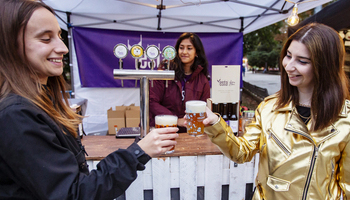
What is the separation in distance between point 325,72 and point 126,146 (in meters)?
1.39

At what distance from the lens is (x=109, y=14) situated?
3885 mm

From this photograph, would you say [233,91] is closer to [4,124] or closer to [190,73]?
[190,73]

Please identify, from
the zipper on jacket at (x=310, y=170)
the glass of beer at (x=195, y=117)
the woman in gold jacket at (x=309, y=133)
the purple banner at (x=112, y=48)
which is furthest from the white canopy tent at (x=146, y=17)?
the zipper on jacket at (x=310, y=170)

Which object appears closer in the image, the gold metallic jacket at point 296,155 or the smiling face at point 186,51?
the gold metallic jacket at point 296,155

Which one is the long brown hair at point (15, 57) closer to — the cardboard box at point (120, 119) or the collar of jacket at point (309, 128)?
the collar of jacket at point (309, 128)

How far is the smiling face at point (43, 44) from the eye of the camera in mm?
734

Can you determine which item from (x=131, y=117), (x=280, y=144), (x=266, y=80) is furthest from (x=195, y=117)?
(x=266, y=80)

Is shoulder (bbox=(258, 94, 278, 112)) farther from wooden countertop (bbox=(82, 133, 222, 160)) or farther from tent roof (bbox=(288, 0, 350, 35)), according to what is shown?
tent roof (bbox=(288, 0, 350, 35))

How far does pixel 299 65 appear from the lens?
1101 millimetres

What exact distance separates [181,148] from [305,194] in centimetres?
82

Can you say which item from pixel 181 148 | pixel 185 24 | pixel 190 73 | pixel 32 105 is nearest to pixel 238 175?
pixel 181 148

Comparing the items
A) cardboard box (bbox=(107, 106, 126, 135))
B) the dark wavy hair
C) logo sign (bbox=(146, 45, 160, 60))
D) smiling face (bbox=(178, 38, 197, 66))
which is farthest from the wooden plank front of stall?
cardboard box (bbox=(107, 106, 126, 135))

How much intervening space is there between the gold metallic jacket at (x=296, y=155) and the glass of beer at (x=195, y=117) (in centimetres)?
7

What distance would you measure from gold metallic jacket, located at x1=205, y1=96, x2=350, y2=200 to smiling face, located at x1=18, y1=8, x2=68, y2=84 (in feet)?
2.68
